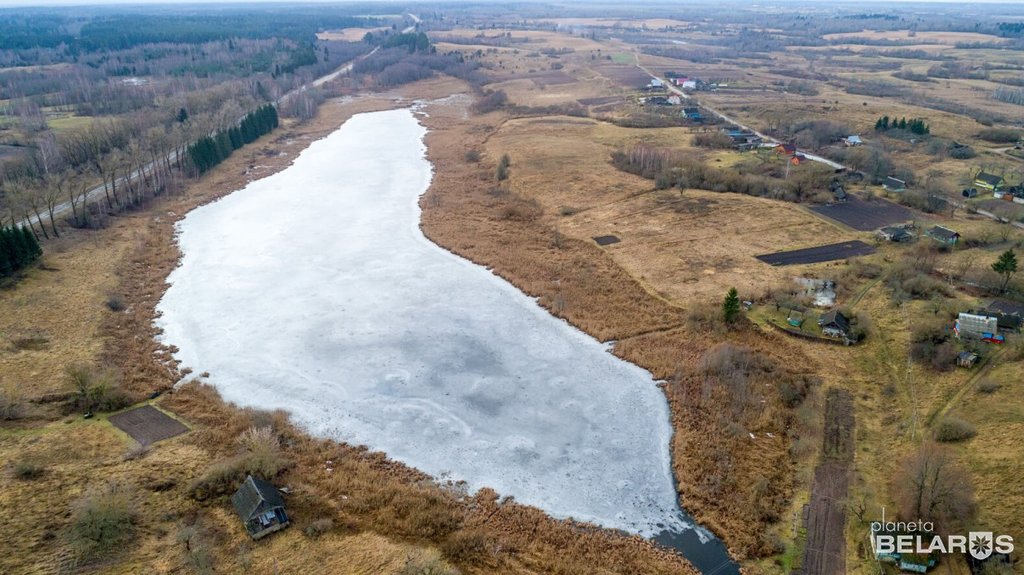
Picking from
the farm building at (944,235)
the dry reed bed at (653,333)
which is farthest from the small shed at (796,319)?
the farm building at (944,235)

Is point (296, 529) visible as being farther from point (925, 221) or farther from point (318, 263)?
point (925, 221)

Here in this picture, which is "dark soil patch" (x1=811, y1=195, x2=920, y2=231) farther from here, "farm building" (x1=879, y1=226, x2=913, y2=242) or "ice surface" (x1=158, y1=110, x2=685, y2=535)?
"ice surface" (x1=158, y1=110, x2=685, y2=535)

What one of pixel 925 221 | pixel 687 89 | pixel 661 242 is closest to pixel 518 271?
pixel 661 242

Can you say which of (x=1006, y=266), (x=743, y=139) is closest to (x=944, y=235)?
(x=1006, y=266)

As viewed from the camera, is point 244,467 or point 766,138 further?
point 766,138

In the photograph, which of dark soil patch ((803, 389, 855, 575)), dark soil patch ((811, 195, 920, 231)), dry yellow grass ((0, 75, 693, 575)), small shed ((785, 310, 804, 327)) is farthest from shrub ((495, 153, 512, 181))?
dark soil patch ((803, 389, 855, 575))

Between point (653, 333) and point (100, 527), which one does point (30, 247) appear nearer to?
point (100, 527)
